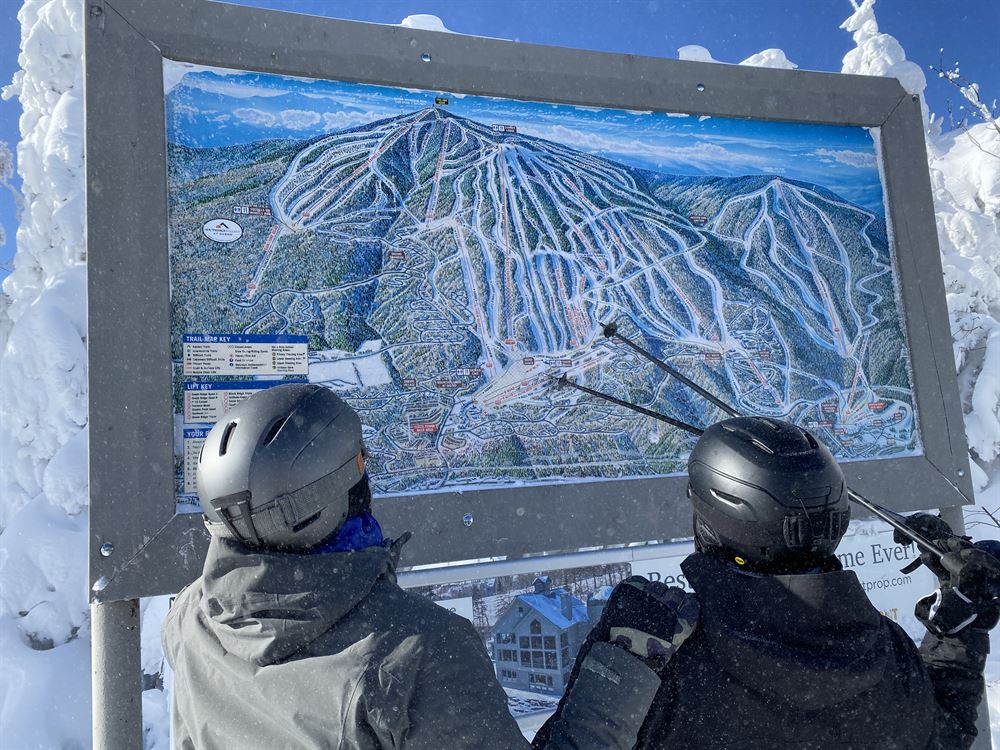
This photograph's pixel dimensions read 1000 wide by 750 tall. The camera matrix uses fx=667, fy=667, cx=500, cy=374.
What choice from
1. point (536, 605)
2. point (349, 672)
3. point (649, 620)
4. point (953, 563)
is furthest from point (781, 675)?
point (536, 605)

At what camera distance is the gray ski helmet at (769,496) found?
1489mm

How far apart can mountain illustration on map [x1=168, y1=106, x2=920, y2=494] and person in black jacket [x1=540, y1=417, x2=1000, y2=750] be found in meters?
1.22

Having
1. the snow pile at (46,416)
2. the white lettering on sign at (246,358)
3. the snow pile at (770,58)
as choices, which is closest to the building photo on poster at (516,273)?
the white lettering on sign at (246,358)

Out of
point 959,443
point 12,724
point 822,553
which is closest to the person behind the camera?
point 822,553

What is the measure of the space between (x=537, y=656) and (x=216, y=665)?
163 cm

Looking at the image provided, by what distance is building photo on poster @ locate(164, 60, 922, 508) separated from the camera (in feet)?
8.14

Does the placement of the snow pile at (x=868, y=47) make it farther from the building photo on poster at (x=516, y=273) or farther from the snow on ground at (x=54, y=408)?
the building photo on poster at (x=516, y=273)

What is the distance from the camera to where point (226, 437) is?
1.46 metres

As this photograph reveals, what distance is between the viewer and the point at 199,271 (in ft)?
7.87

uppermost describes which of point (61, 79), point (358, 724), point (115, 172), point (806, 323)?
point (61, 79)

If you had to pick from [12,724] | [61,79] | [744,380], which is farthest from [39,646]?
[744,380]

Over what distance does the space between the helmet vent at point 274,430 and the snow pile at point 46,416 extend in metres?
14.9

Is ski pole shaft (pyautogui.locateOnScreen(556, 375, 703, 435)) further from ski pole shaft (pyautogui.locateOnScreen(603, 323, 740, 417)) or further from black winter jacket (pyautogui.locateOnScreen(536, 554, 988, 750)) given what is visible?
black winter jacket (pyautogui.locateOnScreen(536, 554, 988, 750))

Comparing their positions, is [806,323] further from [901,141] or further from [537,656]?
[537,656]
